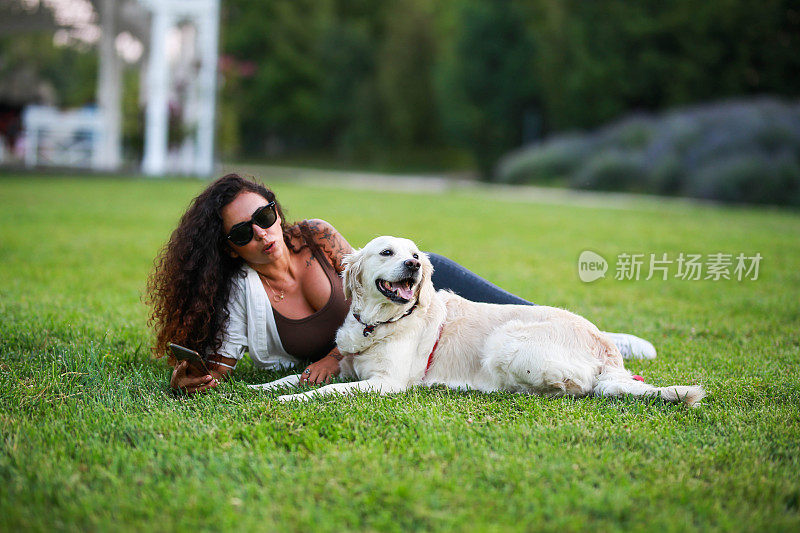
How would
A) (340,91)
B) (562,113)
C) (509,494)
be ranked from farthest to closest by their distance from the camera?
(340,91), (562,113), (509,494)

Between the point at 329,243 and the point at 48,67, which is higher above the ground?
the point at 48,67

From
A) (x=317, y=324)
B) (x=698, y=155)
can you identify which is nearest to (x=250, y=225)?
(x=317, y=324)

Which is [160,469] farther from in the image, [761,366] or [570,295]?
[570,295]

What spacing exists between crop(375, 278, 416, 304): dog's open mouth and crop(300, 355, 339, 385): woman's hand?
0.58 metres

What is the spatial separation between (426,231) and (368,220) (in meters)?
1.27

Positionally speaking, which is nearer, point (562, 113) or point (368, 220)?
point (368, 220)

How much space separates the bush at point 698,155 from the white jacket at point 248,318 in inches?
592

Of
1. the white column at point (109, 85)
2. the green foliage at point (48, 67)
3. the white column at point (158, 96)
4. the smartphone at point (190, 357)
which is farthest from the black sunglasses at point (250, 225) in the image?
the green foliage at point (48, 67)

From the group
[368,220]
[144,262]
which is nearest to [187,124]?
[368,220]

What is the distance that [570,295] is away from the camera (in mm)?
6309

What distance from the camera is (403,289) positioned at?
11.6 feet

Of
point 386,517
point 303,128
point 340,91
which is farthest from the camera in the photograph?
point 303,128

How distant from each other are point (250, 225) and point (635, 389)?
2231 mm

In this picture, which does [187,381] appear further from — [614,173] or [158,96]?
[614,173]
